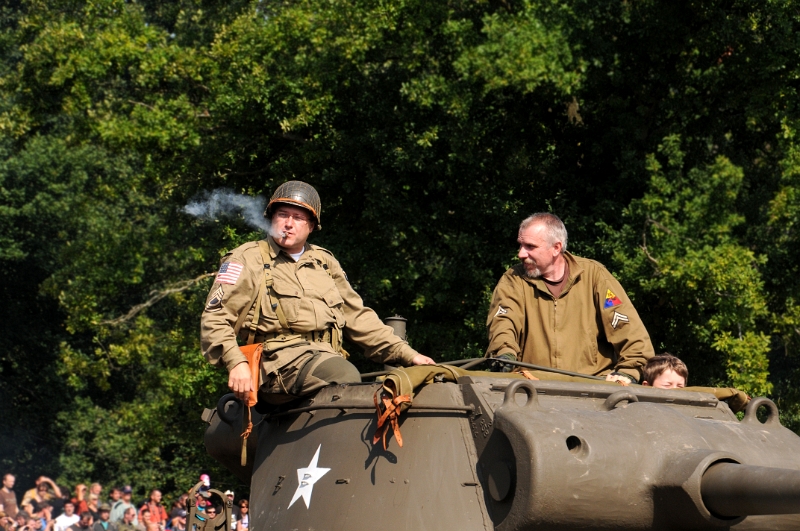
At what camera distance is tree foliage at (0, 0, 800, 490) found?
1545 cm

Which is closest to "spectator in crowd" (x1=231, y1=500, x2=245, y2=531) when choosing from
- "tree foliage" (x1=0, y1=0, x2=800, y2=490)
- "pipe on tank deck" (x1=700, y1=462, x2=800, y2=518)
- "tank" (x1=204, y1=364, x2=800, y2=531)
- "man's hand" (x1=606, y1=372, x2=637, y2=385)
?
"tree foliage" (x1=0, y1=0, x2=800, y2=490)

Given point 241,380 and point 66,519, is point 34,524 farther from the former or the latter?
point 241,380

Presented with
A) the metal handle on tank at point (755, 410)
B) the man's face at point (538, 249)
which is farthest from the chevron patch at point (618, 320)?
the metal handle on tank at point (755, 410)

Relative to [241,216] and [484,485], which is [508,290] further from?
[241,216]

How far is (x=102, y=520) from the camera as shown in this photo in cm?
1576

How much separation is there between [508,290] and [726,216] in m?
9.12

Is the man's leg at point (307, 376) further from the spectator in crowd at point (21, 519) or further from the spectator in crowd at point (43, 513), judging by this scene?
the spectator in crowd at point (43, 513)

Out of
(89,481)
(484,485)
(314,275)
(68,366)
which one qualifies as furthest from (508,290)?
(89,481)

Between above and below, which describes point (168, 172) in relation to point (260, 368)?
above

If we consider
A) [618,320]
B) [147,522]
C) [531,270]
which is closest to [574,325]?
[618,320]

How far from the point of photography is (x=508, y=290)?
23.5 ft

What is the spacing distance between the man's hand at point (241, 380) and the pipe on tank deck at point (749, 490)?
96.6 inches

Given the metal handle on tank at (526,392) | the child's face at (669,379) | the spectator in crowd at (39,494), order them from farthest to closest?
the spectator in crowd at (39,494), the child's face at (669,379), the metal handle on tank at (526,392)

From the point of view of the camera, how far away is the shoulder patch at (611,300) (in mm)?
7027
